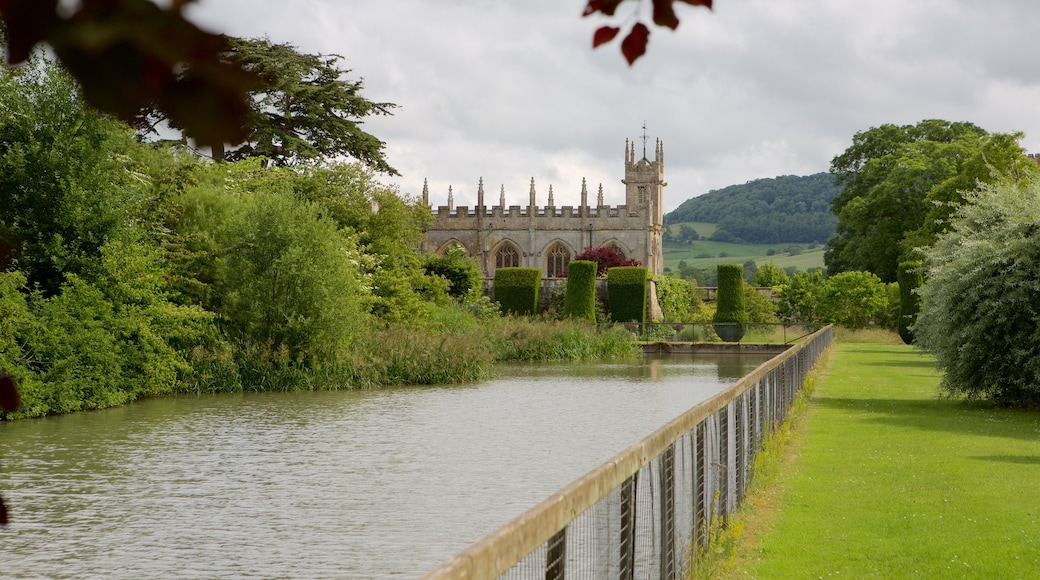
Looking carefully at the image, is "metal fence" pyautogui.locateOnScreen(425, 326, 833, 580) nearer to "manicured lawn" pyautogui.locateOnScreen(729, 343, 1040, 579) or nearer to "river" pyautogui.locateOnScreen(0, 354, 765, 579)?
"manicured lawn" pyautogui.locateOnScreen(729, 343, 1040, 579)

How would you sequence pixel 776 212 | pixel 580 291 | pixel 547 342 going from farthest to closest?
A: 1. pixel 776 212
2. pixel 580 291
3. pixel 547 342

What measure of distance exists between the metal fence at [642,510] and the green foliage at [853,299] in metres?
36.9

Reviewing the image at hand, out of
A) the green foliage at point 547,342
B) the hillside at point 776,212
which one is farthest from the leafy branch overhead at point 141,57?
the hillside at point 776,212

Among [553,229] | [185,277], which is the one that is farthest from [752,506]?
[553,229]

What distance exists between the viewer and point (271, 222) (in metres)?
23.6

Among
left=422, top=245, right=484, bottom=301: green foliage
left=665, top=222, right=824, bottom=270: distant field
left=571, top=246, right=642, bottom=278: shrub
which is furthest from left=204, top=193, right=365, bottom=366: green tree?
left=665, top=222, right=824, bottom=270: distant field

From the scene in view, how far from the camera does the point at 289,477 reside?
11695 mm

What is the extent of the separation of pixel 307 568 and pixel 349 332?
15825mm

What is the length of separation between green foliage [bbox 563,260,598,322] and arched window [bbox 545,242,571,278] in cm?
2547

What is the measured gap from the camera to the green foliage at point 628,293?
47.7 m

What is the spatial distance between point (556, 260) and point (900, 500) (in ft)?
204

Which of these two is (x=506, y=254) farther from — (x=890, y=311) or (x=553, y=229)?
→ (x=890, y=311)

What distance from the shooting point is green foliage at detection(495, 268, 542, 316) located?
47.2 m

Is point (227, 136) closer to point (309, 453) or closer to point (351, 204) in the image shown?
point (309, 453)
